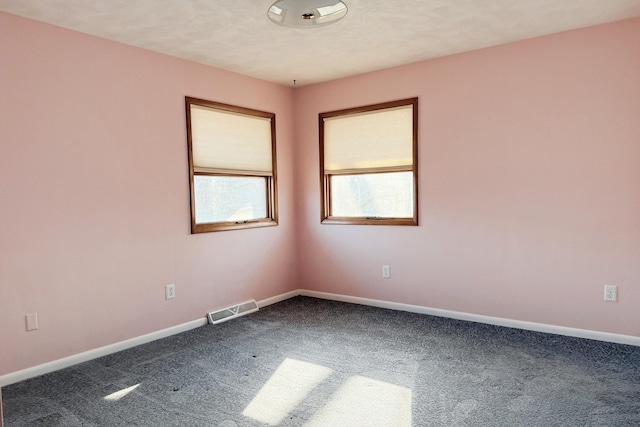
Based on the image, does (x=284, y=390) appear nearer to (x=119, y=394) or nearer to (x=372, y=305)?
(x=119, y=394)

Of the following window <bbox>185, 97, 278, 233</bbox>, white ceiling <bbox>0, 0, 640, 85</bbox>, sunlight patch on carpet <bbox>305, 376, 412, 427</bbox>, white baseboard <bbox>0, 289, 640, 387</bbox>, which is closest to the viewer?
sunlight patch on carpet <bbox>305, 376, 412, 427</bbox>

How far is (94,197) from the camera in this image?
327cm

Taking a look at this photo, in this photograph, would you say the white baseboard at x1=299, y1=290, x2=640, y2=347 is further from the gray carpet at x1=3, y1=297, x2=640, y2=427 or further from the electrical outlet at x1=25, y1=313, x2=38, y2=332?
the electrical outlet at x1=25, y1=313, x2=38, y2=332

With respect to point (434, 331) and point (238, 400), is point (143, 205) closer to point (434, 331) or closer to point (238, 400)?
point (238, 400)

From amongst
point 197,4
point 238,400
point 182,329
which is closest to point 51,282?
point 182,329

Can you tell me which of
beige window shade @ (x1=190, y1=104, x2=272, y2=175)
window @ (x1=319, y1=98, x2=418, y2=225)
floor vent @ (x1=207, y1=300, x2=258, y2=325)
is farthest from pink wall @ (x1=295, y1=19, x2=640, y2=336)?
floor vent @ (x1=207, y1=300, x2=258, y2=325)

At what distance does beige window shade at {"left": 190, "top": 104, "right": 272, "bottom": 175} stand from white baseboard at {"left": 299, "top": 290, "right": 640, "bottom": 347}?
1661 mm

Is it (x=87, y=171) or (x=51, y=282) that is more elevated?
(x=87, y=171)

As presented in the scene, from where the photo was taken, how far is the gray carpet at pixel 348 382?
2.35 metres

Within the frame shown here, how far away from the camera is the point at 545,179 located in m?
3.55

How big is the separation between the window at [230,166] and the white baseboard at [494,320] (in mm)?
1206

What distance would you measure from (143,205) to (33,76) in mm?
1182

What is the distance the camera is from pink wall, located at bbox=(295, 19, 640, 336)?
3273 millimetres

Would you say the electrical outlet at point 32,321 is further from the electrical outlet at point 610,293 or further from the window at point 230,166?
the electrical outlet at point 610,293
